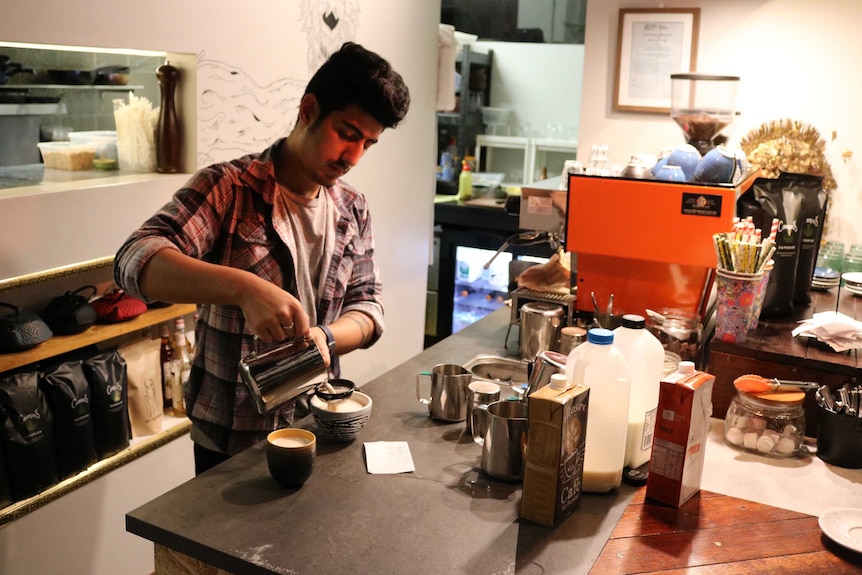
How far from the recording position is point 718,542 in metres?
1.50

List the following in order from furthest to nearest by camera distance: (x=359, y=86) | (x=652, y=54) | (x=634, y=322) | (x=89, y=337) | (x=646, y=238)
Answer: (x=652, y=54)
(x=89, y=337)
(x=646, y=238)
(x=359, y=86)
(x=634, y=322)

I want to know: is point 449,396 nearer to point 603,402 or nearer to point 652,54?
point 603,402

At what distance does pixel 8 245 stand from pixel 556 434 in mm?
1754

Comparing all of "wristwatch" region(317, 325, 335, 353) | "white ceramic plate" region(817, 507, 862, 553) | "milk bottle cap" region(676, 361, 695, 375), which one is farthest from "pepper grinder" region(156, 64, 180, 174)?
"white ceramic plate" region(817, 507, 862, 553)

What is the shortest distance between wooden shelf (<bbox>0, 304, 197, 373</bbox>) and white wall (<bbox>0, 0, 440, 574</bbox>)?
247mm

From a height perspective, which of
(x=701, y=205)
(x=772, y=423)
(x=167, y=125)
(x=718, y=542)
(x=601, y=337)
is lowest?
(x=718, y=542)

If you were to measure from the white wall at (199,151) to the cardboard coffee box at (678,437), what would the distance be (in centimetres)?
189

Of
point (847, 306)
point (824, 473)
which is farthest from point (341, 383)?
point (847, 306)

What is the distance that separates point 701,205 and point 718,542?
107cm

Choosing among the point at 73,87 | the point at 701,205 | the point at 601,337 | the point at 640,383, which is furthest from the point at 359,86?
the point at 73,87

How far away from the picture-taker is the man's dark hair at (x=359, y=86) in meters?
1.88

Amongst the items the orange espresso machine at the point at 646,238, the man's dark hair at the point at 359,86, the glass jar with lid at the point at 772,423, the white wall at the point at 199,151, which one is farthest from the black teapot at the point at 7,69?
the glass jar with lid at the point at 772,423

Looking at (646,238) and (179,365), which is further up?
(646,238)

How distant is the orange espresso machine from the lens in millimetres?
2277
